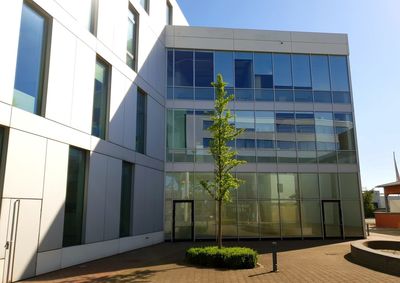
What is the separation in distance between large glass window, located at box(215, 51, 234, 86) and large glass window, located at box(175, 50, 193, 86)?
1665mm

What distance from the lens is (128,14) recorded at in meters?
18.5

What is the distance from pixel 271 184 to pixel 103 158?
11.0 meters

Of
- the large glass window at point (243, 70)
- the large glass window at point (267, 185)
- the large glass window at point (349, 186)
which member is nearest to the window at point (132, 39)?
the large glass window at point (243, 70)

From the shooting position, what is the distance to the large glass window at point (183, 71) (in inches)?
908

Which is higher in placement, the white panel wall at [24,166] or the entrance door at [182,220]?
the white panel wall at [24,166]

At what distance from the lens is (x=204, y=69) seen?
23266 mm

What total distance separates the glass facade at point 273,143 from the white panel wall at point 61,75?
388 inches

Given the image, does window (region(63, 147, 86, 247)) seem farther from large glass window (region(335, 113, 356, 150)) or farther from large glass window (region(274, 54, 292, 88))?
large glass window (region(335, 113, 356, 150))

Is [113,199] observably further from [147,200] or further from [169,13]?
[169,13]

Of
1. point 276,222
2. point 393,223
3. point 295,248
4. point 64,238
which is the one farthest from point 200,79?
point 393,223

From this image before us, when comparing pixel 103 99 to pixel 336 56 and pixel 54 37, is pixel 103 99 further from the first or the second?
pixel 336 56

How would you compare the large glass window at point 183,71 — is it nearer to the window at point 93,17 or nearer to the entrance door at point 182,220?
the entrance door at point 182,220

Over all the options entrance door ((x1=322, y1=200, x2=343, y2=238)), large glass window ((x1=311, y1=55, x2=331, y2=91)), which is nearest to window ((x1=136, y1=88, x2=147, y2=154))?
large glass window ((x1=311, y1=55, x2=331, y2=91))

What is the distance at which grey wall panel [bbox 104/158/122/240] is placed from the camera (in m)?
15.4
